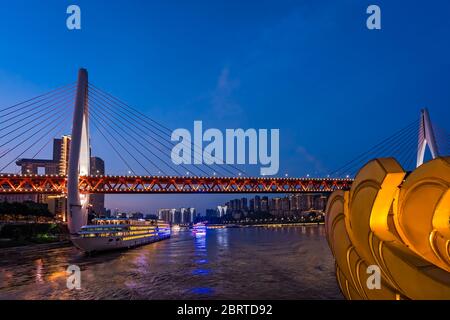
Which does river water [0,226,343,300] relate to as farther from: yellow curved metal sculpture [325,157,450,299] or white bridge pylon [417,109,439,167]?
white bridge pylon [417,109,439,167]

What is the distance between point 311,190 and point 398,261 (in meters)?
75.9

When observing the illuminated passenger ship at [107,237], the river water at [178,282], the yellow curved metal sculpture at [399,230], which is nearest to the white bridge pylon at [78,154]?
the illuminated passenger ship at [107,237]

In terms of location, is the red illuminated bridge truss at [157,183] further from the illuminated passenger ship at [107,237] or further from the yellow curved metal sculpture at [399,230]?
the yellow curved metal sculpture at [399,230]

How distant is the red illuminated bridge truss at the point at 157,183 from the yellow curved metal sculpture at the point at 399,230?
54847mm

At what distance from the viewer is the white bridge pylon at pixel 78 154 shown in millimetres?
42781

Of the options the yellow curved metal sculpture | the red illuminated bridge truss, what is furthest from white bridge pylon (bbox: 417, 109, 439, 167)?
the yellow curved metal sculpture

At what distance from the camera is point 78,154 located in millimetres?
43688

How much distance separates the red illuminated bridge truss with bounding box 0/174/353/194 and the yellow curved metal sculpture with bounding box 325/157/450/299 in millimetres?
54847

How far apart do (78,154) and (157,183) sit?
98.0 ft

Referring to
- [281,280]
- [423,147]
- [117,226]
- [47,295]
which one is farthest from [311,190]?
[47,295]

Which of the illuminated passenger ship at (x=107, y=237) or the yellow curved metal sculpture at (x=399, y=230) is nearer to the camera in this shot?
the yellow curved metal sculpture at (x=399, y=230)

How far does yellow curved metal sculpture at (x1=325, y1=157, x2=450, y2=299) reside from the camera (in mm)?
4484
